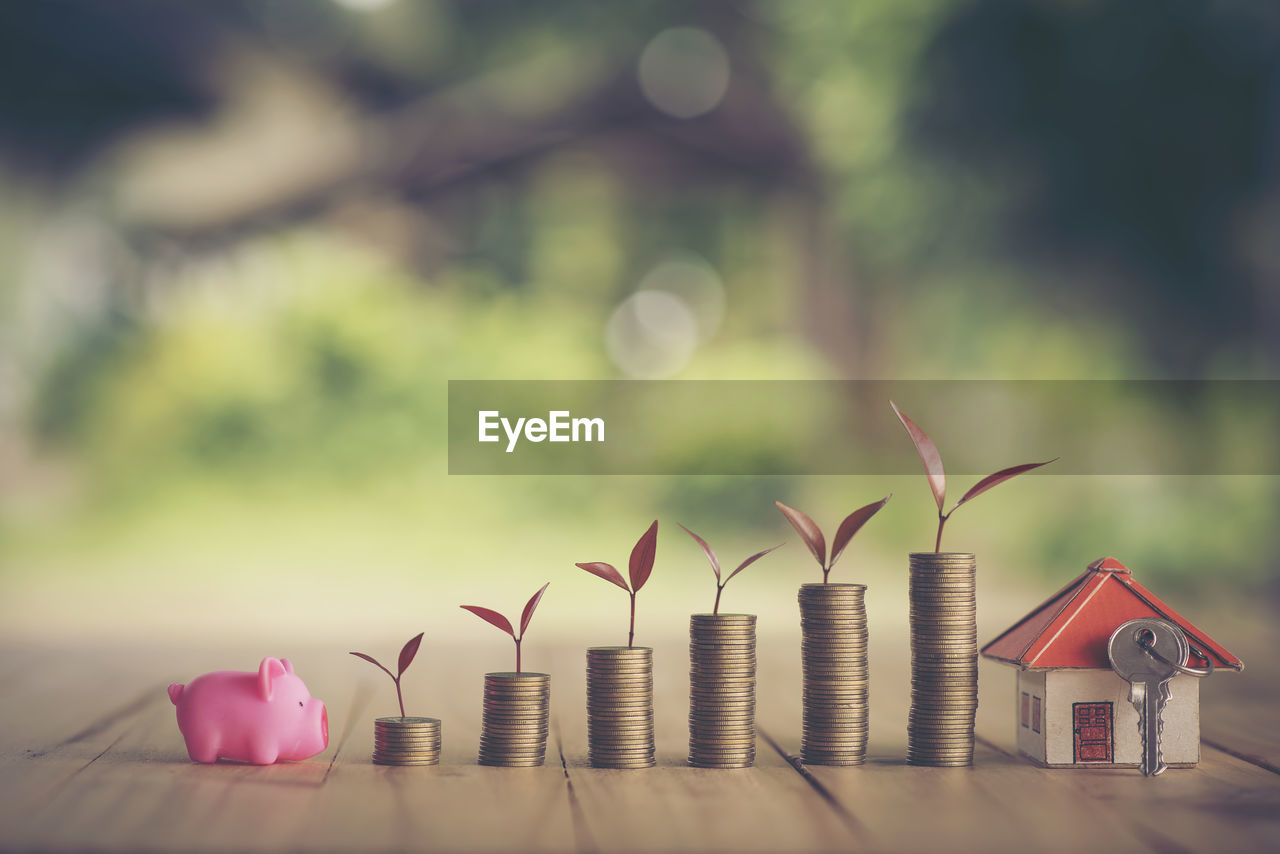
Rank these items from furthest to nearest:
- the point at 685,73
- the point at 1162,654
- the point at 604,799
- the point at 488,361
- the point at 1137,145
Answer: the point at 685,73 → the point at 488,361 → the point at 1137,145 → the point at 1162,654 → the point at 604,799

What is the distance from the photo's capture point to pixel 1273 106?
451 centimetres

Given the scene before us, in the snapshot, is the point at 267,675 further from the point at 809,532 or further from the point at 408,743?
the point at 809,532

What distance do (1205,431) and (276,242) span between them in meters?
5.13

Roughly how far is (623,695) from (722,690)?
0.13 m

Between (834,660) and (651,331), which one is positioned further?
(651,331)

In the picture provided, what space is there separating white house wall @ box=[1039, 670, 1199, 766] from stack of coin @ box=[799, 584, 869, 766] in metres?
0.25

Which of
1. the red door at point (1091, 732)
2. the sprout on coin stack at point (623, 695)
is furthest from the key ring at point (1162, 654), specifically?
the sprout on coin stack at point (623, 695)

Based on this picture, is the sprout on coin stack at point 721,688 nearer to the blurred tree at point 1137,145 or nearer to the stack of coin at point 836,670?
the stack of coin at point 836,670

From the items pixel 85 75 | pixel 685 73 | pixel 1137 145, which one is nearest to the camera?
pixel 1137 145

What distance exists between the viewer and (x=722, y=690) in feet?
5.32

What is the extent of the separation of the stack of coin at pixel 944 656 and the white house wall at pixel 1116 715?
10 centimetres

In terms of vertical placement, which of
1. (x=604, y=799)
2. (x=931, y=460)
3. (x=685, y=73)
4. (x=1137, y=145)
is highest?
(x=685, y=73)

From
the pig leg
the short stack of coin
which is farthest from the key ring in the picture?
the pig leg

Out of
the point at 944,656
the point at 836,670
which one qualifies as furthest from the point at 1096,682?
the point at 836,670
